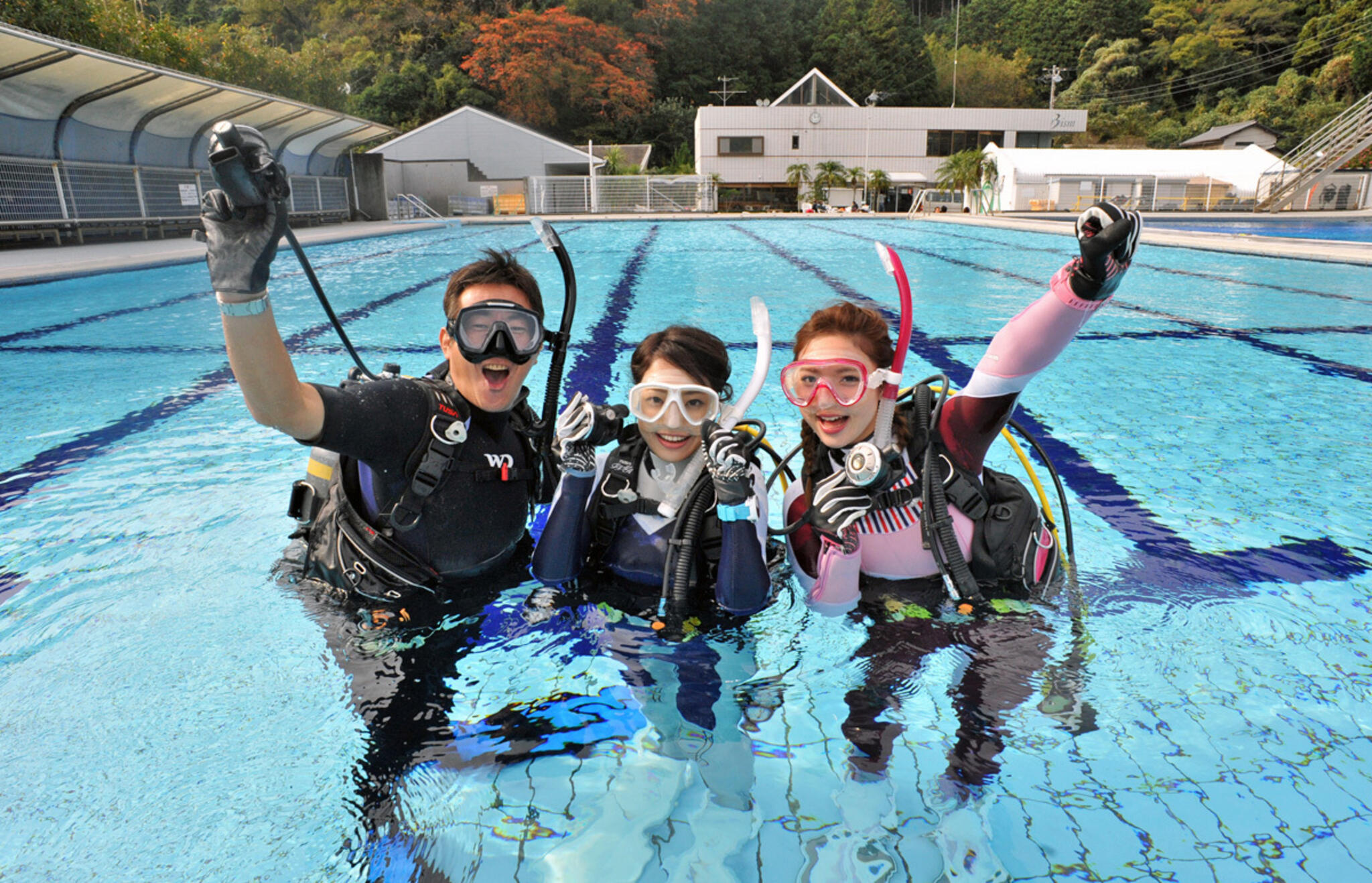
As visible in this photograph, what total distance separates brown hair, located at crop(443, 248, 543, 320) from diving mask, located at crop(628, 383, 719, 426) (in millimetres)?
333

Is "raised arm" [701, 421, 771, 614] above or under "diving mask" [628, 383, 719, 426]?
under

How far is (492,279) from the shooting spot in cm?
199

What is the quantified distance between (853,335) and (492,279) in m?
0.93

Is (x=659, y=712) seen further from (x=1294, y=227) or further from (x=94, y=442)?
(x=1294, y=227)

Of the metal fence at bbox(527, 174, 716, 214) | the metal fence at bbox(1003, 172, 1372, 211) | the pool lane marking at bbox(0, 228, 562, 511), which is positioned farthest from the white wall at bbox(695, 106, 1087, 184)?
the pool lane marking at bbox(0, 228, 562, 511)

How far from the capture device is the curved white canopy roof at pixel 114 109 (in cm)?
1096

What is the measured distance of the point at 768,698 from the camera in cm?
205

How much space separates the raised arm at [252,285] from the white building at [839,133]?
132ft

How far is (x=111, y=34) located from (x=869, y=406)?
122ft

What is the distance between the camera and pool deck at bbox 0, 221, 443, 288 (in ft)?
29.4

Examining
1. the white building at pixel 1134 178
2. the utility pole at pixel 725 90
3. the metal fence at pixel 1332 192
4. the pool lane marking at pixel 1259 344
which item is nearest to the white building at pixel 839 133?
the white building at pixel 1134 178

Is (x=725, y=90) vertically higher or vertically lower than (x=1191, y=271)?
higher

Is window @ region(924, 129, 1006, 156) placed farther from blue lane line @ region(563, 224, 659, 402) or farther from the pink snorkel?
the pink snorkel

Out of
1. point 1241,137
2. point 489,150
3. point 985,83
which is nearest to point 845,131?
point 489,150
